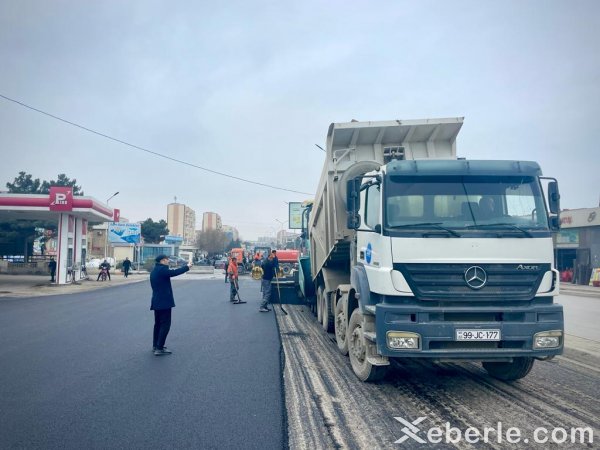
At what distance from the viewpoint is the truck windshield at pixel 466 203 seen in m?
5.53

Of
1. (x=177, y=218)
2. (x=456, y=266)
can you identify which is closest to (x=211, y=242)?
(x=177, y=218)

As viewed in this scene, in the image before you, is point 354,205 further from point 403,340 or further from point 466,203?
point 403,340

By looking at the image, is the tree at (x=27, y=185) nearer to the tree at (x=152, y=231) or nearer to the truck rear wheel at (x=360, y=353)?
the tree at (x=152, y=231)

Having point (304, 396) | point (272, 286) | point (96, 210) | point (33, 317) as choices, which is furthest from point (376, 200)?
point (96, 210)

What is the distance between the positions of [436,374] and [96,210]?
83.9ft

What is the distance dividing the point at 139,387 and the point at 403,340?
10.6ft

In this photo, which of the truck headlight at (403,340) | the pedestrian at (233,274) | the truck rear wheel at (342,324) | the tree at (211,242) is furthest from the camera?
the tree at (211,242)

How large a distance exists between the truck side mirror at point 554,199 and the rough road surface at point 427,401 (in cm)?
220

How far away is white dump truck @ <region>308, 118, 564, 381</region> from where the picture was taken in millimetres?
5250

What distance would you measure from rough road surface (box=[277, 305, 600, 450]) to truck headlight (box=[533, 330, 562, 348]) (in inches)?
24.9

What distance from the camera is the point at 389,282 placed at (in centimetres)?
535

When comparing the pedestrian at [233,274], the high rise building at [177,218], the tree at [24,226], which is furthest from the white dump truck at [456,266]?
the high rise building at [177,218]

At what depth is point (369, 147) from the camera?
327 inches

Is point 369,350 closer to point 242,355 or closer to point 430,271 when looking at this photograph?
point 430,271
